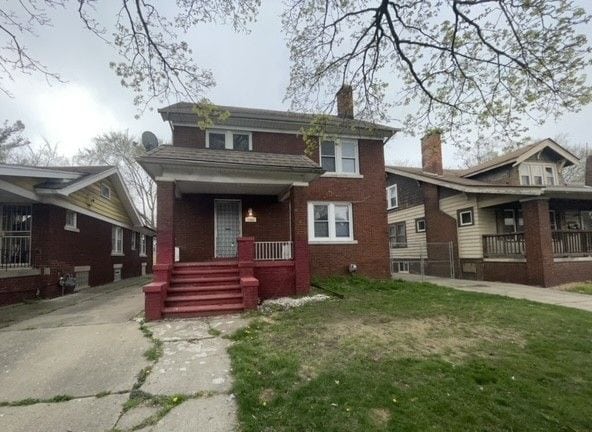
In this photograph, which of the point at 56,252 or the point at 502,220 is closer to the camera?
the point at 56,252

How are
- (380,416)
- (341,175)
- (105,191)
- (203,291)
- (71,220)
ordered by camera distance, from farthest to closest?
1. (105,191)
2. (341,175)
3. (71,220)
4. (203,291)
5. (380,416)

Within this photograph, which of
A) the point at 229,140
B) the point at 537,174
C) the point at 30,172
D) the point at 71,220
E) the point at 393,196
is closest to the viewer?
the point at 30,172

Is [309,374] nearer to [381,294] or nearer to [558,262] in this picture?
[381,294]

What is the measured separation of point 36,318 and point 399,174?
1778 centimetres

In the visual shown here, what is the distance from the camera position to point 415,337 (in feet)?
18.4

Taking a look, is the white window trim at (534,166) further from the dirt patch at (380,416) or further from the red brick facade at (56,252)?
the red brick facade at (56,252)

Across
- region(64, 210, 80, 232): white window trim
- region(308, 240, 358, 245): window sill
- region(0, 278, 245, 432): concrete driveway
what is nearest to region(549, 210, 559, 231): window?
region(308, 240, 358, 245): window sill

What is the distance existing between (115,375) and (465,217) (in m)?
15.5

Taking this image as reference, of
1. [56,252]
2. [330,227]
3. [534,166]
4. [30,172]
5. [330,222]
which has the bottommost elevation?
[56,252]

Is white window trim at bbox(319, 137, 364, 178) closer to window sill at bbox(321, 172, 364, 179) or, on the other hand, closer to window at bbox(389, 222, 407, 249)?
window sill at bbox(321, 172, 364, 179)

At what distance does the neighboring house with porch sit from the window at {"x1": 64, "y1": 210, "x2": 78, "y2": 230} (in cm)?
1296

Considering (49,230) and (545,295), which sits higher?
(49,230)

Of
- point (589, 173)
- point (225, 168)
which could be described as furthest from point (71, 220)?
point (589, 173)

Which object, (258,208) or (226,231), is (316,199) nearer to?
(258,208)
